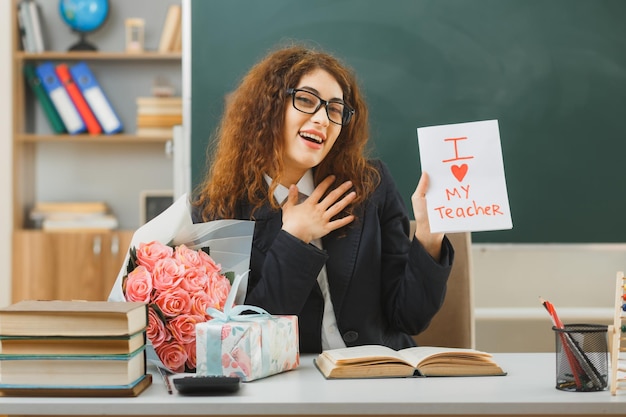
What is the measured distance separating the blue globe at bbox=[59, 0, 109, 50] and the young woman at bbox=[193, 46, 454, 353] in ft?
7.85

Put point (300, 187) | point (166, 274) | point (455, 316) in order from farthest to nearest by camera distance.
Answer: point (455, 316), point (300, 187), point (166, 274)

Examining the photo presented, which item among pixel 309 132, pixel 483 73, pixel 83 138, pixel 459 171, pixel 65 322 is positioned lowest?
pixel 65 322

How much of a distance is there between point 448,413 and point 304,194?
916 mm

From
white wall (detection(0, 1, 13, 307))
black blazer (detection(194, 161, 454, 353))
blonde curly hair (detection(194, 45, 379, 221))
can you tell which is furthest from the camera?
white wall (detection(0, 1, 13, 307))

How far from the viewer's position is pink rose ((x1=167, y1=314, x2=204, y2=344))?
137 cm

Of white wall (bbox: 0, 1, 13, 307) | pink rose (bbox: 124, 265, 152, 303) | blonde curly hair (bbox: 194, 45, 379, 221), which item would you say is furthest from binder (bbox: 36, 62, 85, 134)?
pink rose (bbox: 124, 265, 152, 303)

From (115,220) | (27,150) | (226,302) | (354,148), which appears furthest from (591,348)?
(27,150)

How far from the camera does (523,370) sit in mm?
1393

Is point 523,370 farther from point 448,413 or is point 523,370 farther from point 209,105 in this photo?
point 209,105

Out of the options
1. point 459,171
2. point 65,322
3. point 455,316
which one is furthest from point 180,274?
point 455,316

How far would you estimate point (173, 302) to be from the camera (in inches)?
54.1

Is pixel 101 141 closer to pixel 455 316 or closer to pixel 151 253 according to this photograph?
pixel 455 316

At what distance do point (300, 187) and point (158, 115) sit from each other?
87.9 inches

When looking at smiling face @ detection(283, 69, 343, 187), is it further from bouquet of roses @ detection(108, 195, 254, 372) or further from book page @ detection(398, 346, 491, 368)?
book page @ detection(398, 346, 491, 368)
